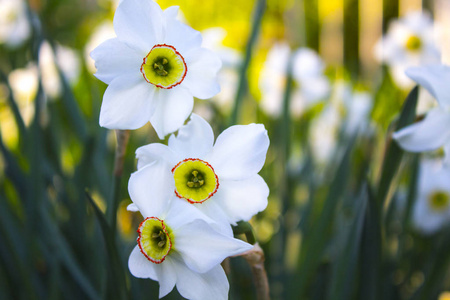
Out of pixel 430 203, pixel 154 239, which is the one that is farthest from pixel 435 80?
pixel 430 203

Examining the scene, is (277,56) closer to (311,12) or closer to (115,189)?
(115,189)

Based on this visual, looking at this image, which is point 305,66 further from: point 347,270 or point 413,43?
point 347,270

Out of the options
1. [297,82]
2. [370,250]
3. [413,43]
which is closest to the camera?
[370,250]

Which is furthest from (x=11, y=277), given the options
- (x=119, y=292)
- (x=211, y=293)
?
(x=211, y=293)

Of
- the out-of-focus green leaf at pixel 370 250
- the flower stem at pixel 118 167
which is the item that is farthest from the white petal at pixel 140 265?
the out-of-focus green leaf at pixel 370 250

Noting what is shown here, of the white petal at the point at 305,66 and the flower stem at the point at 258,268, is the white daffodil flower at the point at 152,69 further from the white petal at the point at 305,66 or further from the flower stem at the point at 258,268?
the white petal at the point at 305,66

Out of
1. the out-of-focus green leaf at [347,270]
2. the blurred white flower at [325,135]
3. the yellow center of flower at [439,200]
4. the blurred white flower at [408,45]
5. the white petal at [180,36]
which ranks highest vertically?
the blurred white flower at [408,45]

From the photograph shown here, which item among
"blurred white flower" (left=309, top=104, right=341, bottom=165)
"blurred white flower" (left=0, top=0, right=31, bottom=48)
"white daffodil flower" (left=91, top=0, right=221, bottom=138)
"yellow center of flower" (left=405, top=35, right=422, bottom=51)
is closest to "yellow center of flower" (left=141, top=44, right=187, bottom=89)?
"white daffodil flower" (left=91, top=0, right=221, bottom=138)
